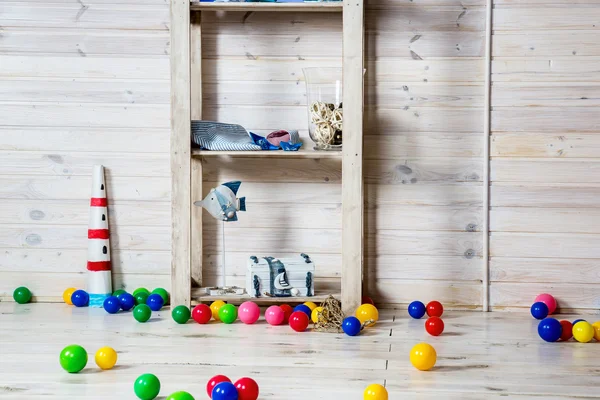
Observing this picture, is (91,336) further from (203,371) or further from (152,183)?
(152,183)

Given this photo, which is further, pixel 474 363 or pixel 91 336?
pixel 91 336

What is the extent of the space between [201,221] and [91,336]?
2.53ft

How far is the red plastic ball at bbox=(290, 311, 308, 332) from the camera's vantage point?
2707 mm

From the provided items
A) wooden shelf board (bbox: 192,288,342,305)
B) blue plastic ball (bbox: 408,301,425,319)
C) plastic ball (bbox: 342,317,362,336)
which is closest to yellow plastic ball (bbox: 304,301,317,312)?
wooden shelf board (bbox: 192,288,342,305)

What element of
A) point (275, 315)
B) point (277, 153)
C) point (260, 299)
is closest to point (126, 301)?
point (260, 299)

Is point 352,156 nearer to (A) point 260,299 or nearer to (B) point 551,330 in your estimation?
(A) point 260,299

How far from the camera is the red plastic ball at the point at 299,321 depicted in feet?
8.88

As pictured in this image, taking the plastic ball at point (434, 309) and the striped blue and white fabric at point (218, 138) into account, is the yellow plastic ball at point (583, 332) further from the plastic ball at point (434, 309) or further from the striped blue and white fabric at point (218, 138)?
the striped blue and white fabric at point (218, 138)

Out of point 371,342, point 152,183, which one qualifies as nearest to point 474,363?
point 371,342

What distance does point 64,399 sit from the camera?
1.95 meters

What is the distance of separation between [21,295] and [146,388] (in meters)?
1.50

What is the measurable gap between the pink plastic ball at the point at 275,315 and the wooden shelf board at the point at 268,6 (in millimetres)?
1156

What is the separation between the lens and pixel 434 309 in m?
2.96

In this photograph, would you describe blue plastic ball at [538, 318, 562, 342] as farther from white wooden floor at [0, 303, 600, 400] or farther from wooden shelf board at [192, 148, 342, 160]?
wooden shelf board at [192, 148, 342, 160]
